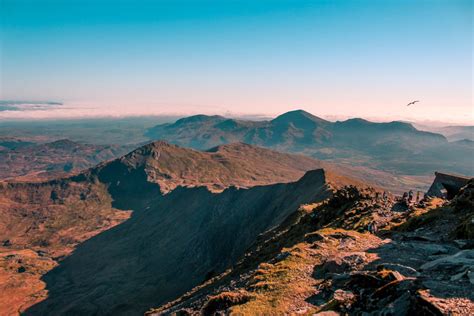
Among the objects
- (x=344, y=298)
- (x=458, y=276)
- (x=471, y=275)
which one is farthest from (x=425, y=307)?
(x=471, y=275)

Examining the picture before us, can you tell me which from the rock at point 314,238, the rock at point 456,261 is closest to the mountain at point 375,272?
the rock at point 456,261

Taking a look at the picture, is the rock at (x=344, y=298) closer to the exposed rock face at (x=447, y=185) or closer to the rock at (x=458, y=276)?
the rock at (x=458, y=276)

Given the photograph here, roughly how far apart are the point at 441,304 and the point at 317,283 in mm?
12540

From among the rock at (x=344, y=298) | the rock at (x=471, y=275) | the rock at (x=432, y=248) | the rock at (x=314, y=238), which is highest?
the rock at (x=471, y=275)

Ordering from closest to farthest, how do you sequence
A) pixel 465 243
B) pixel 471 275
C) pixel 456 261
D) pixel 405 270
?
pixel 471 275, pixel 456 261, pixel 405 270, pixel 465 243

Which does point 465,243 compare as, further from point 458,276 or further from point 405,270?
point 458,276

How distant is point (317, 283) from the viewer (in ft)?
98.6

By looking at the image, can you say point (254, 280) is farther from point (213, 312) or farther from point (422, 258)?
point (422, 258)

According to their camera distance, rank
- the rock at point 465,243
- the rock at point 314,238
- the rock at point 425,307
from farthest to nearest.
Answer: the rock at point 314,238
the rock at point 465,243
the rock at point 425,307

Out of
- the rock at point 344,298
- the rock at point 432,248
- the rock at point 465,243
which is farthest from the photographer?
the rock at point 432,248

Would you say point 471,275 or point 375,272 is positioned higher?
point 471,275

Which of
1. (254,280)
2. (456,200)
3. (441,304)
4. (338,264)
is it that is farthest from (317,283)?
(456,200)

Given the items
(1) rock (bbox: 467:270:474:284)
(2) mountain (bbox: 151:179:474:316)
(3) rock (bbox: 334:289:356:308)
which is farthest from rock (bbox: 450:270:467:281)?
(3) rock (bbox: 334:289:356:308)

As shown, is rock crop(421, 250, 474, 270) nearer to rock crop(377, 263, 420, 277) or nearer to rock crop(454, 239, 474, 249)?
rock crop(377, 263, 420, 277)
